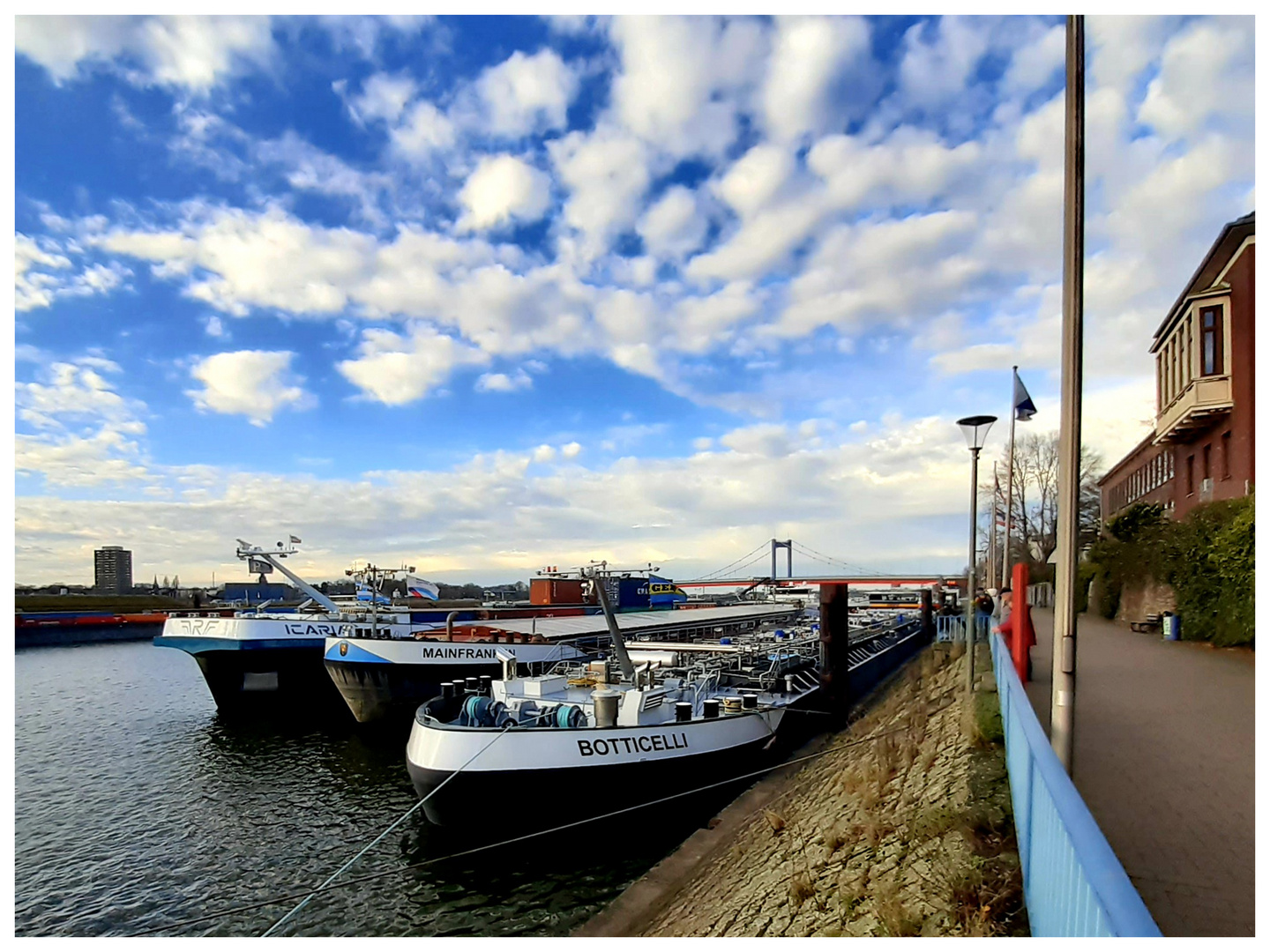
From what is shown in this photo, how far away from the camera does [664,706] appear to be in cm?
1546

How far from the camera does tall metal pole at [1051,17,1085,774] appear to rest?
21.1 feet

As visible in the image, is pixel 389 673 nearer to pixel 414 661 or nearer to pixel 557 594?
pixel 414 661

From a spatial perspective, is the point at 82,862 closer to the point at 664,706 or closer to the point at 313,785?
the point at 313,785

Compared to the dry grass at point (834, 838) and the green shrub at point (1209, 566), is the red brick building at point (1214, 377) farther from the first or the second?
the dry grass at point (834, 838)

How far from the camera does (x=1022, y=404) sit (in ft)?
54.4

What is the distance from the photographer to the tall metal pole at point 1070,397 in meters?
6.44

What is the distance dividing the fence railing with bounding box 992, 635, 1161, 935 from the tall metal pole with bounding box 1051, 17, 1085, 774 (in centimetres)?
40

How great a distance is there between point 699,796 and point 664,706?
1.91 meters

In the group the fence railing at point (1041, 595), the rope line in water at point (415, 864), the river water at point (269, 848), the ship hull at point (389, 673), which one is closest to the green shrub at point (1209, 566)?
the rope line in water at point (415, 864)

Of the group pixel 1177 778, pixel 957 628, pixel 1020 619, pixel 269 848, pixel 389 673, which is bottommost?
pixel 269 848

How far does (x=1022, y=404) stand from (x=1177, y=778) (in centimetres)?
1047

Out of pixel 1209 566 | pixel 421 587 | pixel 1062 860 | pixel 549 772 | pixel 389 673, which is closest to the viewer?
pixel 1062 860

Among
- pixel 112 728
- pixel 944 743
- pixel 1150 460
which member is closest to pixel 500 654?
pixel 112 728

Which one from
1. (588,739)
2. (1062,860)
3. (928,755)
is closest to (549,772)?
(588,739)
